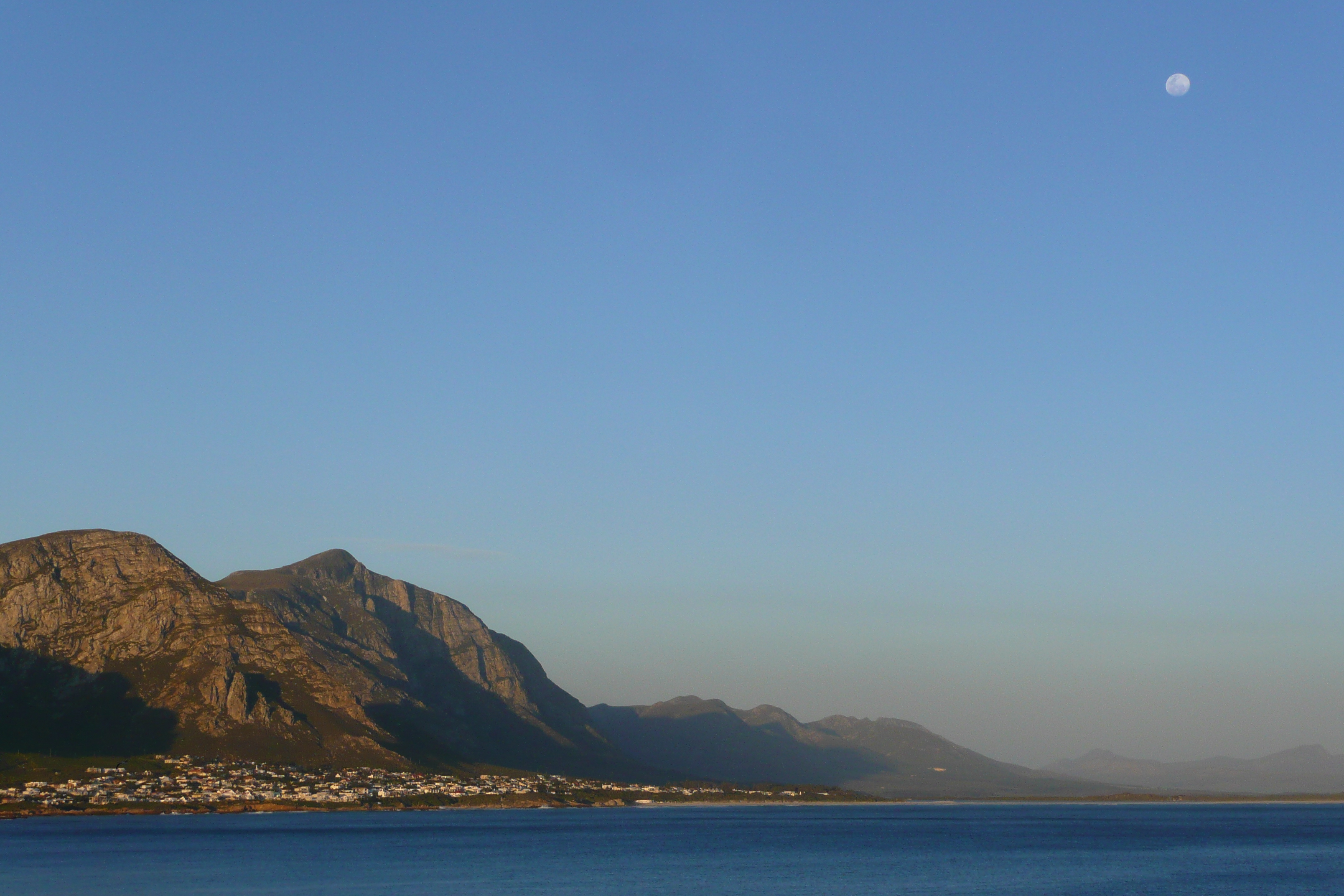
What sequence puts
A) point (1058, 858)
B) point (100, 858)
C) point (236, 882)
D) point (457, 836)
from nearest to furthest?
point (236, 882) → point (100, 858) → point (1058, 858) → point (457, 836)

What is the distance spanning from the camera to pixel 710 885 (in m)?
115

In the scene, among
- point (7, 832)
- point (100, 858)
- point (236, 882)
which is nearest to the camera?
point (236, 882)

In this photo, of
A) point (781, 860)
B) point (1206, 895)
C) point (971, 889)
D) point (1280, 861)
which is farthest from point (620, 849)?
point (1280, 861)

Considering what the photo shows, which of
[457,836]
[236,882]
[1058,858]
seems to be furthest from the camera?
[457,836]

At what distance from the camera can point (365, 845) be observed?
15838cm

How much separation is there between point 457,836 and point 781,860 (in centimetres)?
5954

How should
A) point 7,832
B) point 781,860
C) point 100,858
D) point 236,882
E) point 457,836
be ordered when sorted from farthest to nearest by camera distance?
point 457,836, point 7,832, point 781,860, point 100,858, point 236,882

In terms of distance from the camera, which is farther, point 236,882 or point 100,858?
point 100,858

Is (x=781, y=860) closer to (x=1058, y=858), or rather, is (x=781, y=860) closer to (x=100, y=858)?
(x=1058, y=858)

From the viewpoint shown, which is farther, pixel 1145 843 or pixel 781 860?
pixel 1145 843

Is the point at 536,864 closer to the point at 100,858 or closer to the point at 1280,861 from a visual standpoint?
the point at 100,858

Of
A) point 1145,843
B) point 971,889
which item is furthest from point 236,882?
point 1145,843

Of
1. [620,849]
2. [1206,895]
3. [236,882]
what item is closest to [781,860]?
[620,849]

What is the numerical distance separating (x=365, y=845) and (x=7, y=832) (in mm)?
58242
